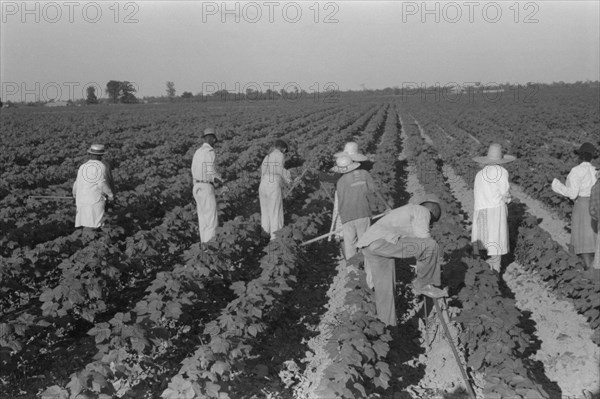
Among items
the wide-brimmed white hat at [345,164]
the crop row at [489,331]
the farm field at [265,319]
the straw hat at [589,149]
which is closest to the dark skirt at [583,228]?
the farm field at [265,319]

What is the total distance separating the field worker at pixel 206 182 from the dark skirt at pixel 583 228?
4.59m

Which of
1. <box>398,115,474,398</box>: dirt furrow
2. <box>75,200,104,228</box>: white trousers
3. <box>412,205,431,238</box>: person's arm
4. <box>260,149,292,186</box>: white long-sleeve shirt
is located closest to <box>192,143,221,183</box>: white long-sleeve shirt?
<box>260,149,292,186</box>: white long-sleeve shirt

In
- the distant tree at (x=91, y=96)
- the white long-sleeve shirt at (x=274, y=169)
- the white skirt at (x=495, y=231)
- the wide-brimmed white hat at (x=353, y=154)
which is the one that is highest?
the distant tree at (x=91, y=96)

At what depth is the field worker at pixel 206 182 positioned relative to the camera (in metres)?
7.08

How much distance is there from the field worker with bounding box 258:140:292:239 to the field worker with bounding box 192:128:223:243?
664 mm

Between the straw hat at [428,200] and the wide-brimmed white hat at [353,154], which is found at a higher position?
the wide-brimmed white hat at [353,154]

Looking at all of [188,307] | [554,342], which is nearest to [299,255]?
[188,307]

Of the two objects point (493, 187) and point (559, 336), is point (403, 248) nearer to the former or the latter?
point (559, 336)

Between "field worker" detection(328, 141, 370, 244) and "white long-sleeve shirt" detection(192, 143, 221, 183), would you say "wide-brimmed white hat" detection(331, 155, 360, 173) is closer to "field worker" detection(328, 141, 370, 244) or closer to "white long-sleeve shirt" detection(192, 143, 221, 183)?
"field worker" detection(328, 141, 370, 244)

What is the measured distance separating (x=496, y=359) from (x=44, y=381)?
12.3 feet

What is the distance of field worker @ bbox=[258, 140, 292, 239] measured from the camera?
718 centimetres

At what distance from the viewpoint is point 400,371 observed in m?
4.53

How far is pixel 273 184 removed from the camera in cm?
724

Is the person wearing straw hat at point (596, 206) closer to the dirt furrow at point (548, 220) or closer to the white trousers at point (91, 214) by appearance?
the dirt furrow at point (548, 220)
